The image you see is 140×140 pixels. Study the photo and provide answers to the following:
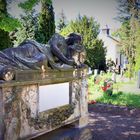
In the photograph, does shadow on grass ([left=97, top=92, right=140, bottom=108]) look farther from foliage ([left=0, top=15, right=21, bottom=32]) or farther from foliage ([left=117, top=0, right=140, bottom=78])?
foliage ([left=117, top=0, right=140, bottom=78])

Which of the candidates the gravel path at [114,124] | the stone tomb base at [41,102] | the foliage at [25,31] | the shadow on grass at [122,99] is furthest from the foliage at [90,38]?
the stone tomb base at [41,102]

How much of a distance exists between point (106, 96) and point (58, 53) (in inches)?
230

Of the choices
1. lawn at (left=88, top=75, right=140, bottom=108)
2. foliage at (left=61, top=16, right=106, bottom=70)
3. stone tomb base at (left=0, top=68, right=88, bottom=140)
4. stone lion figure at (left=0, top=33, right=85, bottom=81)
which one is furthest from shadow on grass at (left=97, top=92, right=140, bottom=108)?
foliage at (left=61, top=16, right=106, bottom=70)

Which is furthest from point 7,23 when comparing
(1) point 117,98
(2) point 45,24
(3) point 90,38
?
(3) point 90,38

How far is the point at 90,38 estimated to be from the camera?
29.2 m

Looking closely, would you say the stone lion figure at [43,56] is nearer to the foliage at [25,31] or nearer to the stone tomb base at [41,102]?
the stone tomb base at [41,102]

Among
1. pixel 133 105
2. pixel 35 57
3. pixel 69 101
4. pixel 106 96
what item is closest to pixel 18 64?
pixel 35 57

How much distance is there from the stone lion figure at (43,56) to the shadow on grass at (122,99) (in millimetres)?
4020

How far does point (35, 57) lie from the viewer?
5.61 meters

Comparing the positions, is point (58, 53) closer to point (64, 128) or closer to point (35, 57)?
point (35, 57)

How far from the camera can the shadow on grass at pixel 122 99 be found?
411 inches

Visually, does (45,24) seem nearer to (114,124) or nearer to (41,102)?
(114,124)

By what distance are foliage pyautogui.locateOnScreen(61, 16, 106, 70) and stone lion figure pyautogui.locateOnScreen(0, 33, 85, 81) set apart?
21.6 metres

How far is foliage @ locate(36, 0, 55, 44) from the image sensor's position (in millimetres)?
25031
